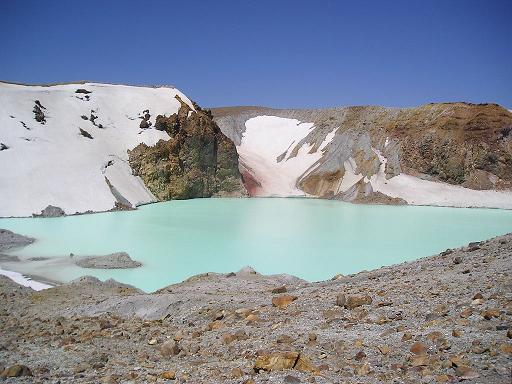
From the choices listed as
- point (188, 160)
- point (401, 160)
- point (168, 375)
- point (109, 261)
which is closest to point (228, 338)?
point (168, 375)

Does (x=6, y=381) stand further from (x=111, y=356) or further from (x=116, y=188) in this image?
(x=116, y=188)

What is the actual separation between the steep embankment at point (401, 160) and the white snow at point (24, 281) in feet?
85.8

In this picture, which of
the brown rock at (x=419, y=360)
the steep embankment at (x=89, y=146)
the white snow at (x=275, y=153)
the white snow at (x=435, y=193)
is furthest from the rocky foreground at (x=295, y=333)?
Result: the white snow at (x=275, y=153)

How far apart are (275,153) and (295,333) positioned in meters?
44.6

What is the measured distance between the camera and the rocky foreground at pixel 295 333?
406 cm

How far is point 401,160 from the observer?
1513 inches

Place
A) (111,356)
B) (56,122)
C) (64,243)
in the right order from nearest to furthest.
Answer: (111,356)
(64,243)
(56,122)

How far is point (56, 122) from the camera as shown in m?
33.0

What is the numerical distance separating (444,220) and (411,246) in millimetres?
9001

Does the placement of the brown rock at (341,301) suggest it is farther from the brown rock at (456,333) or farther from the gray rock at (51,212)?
the gray rock at (51,212)

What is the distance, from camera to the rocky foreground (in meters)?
4.06

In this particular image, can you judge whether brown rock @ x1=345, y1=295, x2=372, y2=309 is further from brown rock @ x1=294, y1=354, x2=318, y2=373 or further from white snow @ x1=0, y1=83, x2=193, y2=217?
white snow @ x1=0, y1=83, x2=193, y2=217

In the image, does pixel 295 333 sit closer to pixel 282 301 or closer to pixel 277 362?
pixel 277 362

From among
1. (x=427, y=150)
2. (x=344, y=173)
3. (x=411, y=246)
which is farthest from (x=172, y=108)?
(x=411, y=246)
